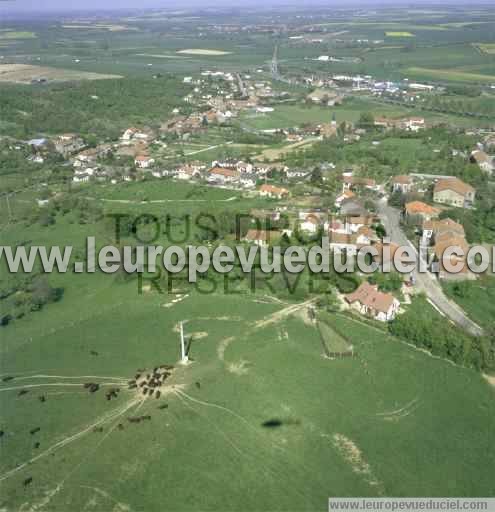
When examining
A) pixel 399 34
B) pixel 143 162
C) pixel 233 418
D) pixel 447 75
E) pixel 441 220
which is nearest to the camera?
pixel 233 418

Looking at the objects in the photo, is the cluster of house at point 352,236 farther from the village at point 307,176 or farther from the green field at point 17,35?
the green field at point 17,35

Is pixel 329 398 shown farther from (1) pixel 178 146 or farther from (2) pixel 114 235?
(1) pixel 178 146

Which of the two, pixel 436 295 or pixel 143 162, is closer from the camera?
pixel 436 295

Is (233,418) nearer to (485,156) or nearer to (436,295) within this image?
(436,295)

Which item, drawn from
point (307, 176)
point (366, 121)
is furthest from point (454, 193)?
point (366, 121)

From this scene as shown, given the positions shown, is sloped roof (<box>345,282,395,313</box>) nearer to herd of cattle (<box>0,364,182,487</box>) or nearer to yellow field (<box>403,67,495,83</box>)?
herd of cattle (<box>0,364,182,487</box>)

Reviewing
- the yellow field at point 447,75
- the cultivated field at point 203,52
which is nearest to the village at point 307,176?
the yellow field at point 447,75

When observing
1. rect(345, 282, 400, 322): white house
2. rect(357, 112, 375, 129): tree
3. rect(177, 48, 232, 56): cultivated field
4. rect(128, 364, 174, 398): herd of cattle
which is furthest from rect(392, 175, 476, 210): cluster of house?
rect(177, 48, 232, 56): cultivated field
